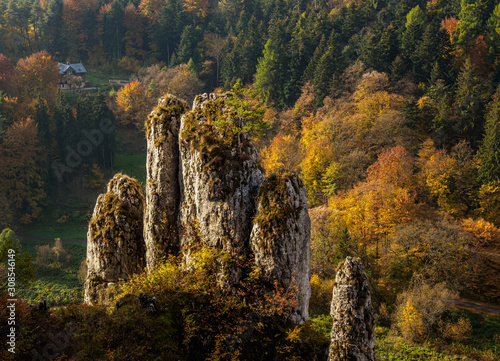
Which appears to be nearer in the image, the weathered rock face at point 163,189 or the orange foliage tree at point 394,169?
the weathered rock face at point 163,189

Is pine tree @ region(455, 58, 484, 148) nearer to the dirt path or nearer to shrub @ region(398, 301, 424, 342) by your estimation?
the dirt path

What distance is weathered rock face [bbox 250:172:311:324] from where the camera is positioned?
15.3m

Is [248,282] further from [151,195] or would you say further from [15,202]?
[15,202]

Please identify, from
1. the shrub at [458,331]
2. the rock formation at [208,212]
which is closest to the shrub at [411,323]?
the shrub at [458,331]

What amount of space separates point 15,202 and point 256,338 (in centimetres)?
6254

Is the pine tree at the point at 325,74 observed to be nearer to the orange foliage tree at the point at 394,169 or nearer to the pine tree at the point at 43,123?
the orange foliage tree at the point at 394,169

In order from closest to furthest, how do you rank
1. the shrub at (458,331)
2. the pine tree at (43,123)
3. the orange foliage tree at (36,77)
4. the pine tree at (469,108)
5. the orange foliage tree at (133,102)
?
the shrub at (458,331)
the pine tree at (469,108)
the pine tree at (43,123)
the orange foliage tree at (36,77)
the orange foliage tree at (133,102)

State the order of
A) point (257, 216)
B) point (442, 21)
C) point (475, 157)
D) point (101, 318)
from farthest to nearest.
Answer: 1. point (442, 21)
2. point (475, 157)
3. point (257, 216)
4. point (101, 318)

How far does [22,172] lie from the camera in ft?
215

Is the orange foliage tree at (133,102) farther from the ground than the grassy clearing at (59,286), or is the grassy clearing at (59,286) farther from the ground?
the orange foliage tree at (133,102)

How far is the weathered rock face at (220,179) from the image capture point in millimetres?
15969

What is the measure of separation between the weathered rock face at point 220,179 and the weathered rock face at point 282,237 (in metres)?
0.70

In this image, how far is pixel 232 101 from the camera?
55.6ft

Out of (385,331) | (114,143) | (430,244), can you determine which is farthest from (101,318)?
(114,143)
